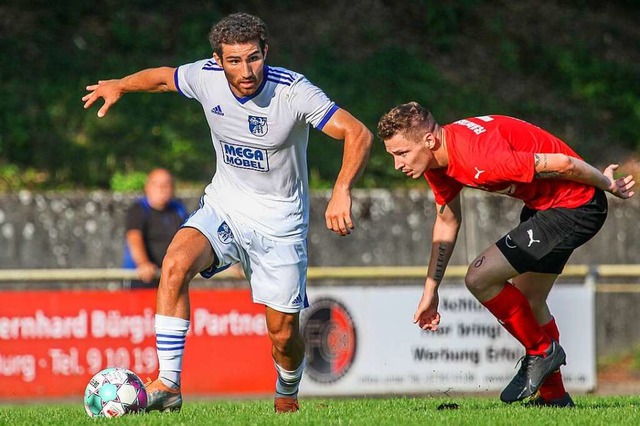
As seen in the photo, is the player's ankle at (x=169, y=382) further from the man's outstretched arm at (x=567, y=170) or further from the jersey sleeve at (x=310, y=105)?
the man's outstretched arm at (x=567, y=170)

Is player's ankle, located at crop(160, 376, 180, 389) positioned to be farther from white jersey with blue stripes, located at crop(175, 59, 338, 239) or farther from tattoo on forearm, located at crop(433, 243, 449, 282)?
tattoo on forearm, located at crop(433, 243, 449, 282)

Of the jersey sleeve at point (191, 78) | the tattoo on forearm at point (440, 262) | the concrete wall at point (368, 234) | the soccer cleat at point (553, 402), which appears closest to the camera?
the jersey sleeve at point (191, 78)

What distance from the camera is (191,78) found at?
26.1ft

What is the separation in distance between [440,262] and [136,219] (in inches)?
202

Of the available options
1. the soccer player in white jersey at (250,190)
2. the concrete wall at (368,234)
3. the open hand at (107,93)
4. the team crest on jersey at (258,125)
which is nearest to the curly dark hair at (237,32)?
the soccer player in white jersey at (250,190)

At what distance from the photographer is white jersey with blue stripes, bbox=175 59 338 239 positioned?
25.3 ft

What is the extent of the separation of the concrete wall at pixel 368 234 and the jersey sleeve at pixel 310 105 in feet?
22.6

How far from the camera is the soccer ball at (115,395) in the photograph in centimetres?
728

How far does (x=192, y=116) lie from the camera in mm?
16875

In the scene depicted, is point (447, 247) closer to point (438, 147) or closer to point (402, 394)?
point (438, 147)

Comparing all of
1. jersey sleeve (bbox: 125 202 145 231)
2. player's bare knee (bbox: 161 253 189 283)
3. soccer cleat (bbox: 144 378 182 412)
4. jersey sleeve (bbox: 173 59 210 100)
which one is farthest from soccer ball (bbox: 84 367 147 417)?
jersey sleeve (bbox: 125 202 145 231)

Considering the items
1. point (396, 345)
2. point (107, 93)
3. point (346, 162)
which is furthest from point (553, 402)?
point (396, 345)

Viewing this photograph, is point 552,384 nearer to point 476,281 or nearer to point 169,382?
point 476,281

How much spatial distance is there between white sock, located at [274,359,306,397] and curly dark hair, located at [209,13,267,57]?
212 cm
